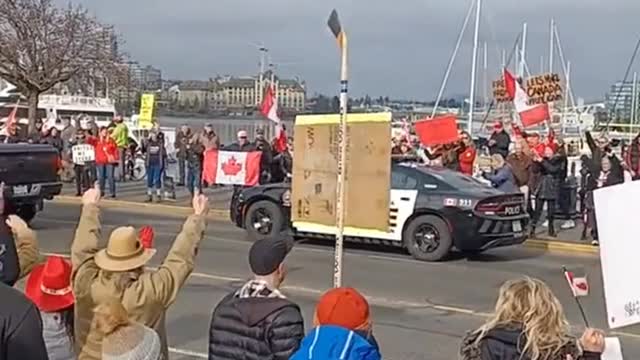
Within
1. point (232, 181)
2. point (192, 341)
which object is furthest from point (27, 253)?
point (232, 181)

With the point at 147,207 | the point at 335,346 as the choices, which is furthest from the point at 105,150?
the point at 335,346

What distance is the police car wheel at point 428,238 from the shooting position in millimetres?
16031

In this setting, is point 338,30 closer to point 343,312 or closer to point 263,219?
point 343,312

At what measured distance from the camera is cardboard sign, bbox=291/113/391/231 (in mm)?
8117

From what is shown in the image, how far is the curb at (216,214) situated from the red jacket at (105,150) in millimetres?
953

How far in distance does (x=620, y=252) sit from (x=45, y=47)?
3213 cm

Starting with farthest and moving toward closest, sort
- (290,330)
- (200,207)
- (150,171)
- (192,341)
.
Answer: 1. (150,171)
2. (192,341)
3. (200,207)
4. (290,330)

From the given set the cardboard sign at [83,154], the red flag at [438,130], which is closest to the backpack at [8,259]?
the red flag at [438,130]

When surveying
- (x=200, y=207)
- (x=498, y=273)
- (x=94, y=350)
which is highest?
(x=200, y=207)

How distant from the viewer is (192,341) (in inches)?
376

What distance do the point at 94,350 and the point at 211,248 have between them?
11834mm

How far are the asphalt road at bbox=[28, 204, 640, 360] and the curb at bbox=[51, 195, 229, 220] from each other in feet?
7.80

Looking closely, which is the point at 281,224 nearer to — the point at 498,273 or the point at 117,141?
the point at 498,273

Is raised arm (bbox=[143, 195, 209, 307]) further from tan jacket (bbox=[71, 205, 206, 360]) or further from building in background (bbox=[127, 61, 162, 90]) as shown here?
building in background (bbox=[127, 61, 162, 90])
